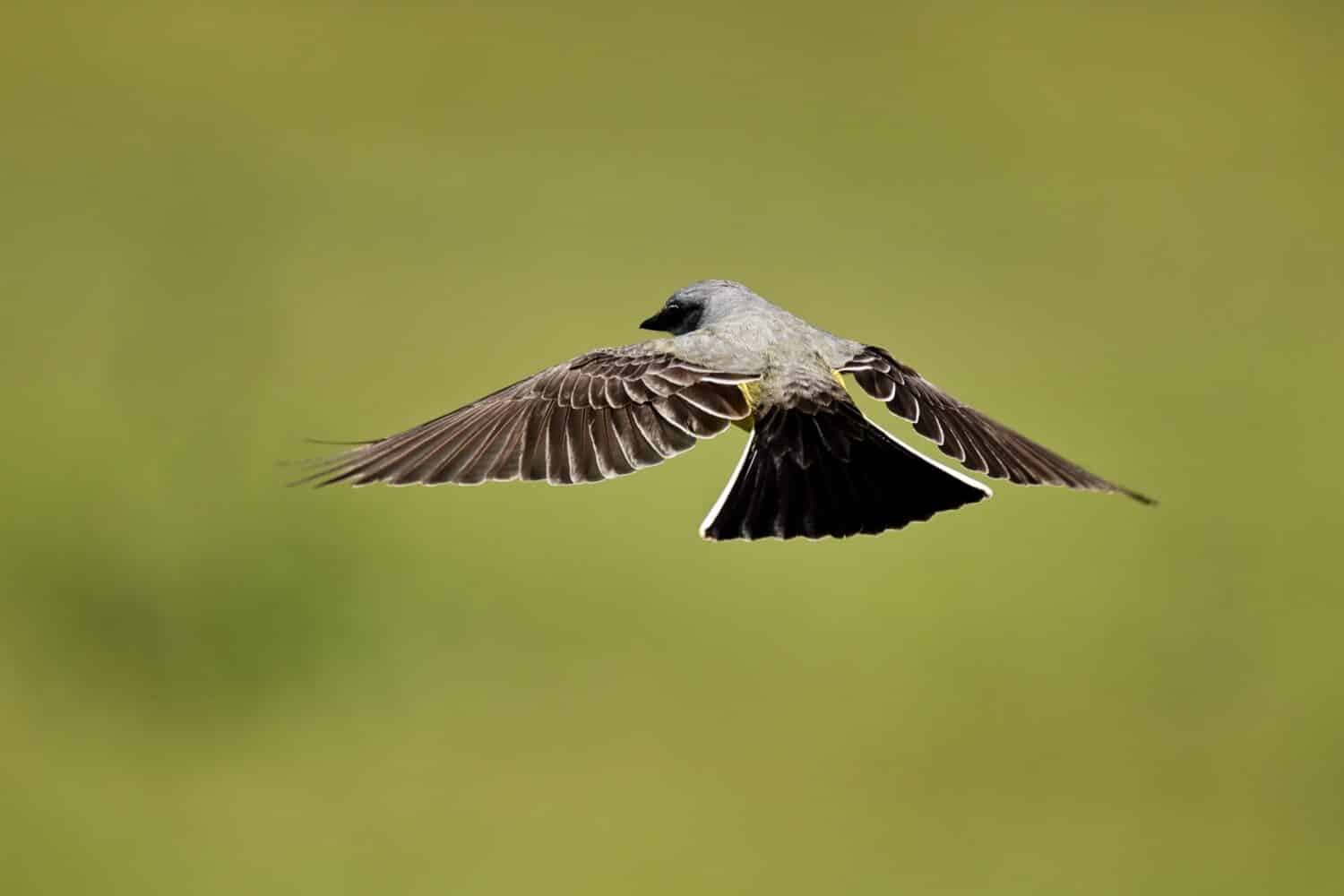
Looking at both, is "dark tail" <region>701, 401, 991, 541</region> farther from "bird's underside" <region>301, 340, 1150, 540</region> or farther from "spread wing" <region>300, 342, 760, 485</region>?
"spread wing" <region>300, 342, 760, 485</region>

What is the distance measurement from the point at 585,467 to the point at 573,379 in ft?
1.89

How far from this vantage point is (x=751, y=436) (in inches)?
204

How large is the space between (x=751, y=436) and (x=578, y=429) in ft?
1.77

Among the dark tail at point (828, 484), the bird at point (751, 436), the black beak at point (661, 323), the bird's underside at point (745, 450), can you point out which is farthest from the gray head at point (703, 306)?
the dark tail at point (828, 484)

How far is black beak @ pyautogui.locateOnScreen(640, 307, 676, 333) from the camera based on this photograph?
6.39 metres

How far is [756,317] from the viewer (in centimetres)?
566

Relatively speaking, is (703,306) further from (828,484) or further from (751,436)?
(828,484)

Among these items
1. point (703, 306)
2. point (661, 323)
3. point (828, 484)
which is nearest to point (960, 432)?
point (828, 484)

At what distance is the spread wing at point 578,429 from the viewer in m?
4.91

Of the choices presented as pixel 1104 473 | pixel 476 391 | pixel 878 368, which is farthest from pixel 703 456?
pixel 878 368

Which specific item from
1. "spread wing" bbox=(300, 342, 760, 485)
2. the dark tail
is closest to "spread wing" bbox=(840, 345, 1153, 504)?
the dark tail

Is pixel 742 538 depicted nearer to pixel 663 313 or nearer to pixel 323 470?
pixel 323 470

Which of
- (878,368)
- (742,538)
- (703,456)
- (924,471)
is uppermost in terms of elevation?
(703,456)

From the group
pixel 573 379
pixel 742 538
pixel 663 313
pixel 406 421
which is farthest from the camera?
pixel 406 421
